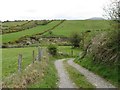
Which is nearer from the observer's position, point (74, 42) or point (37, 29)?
point (74, 42)

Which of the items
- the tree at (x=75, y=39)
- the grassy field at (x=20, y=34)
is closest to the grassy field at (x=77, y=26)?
the grassy field at (x=20, y=34)

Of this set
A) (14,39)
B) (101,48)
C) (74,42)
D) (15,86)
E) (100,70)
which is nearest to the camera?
(15,86)

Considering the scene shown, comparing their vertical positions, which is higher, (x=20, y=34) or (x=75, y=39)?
(x=75, y=39)

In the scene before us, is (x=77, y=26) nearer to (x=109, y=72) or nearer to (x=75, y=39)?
(x=75, y=39)

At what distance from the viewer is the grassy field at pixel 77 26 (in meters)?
137

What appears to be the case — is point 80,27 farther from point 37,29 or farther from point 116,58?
point 116,58

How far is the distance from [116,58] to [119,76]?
3095mm

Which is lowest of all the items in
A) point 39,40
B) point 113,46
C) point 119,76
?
point 39,40

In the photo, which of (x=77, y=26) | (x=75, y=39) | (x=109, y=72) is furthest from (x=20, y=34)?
(x=109, y=72)

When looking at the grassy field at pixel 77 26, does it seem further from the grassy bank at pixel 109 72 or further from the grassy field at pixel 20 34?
the grassy bank at pixel 109 72

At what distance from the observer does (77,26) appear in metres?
151

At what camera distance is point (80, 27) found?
484 feet

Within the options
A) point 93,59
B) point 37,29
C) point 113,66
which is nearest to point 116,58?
point 113,66

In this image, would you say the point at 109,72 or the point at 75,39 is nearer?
the point at 109,72
